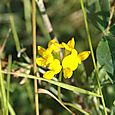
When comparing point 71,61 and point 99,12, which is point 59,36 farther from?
point 71,61

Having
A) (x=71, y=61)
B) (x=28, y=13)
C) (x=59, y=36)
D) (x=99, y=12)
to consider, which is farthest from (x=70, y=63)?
(x=59, y=36)

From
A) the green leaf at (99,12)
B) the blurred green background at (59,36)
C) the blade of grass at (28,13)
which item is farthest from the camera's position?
the blade of grass at (28,13)

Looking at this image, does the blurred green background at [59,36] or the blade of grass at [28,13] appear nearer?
the blurred green background at [59,36]

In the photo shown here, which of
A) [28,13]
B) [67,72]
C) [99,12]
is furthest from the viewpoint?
[28,13]

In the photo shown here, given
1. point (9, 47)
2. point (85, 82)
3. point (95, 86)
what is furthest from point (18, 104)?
point (95, 86)

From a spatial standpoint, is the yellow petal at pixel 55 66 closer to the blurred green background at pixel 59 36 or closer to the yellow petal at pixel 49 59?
the yellow petal at pixel 49 59

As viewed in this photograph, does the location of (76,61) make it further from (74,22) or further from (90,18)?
(74,22)

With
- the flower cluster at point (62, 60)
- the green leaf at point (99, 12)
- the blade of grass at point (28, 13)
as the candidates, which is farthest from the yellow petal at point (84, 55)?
the blade of grass at point (28, 13)
